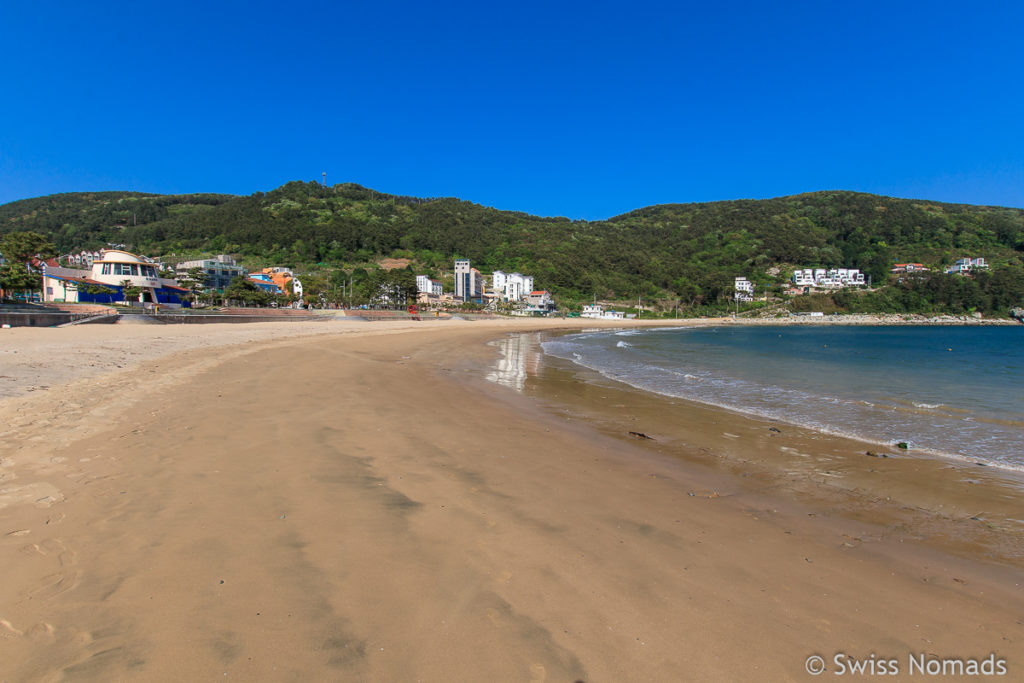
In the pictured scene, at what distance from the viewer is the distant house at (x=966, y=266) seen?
10775 centimetres

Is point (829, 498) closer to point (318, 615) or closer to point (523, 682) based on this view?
point (523, 682)

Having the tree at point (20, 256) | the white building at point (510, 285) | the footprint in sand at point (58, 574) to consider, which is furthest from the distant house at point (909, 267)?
the tree at point (20, 256)

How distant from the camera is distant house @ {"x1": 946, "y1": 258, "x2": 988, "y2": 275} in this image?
10775 cm

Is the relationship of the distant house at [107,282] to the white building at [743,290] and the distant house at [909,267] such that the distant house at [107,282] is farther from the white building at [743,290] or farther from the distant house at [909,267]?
the distant house at [909,267]

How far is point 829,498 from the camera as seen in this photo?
4.59 metres

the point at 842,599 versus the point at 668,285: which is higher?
the point at 668,285

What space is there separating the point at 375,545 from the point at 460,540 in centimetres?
57

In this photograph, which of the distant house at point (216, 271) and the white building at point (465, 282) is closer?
the distant house at point (216, 271)

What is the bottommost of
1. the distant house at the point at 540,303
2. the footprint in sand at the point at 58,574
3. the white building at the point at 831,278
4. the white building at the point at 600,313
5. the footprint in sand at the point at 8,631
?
the footprint in sand at the point at 58,574

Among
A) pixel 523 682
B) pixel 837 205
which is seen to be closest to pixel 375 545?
pixel 523 682

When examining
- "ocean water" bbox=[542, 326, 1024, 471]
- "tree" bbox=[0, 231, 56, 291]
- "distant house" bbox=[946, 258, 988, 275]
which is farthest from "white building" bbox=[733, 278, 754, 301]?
"tree" bbox=[0, 231, 56, 291]

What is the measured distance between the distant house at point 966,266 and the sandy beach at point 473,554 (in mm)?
141896

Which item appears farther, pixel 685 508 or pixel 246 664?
pixel 685 508

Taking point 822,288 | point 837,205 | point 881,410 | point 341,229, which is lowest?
point 881,410
